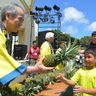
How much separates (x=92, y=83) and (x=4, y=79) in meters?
1.67

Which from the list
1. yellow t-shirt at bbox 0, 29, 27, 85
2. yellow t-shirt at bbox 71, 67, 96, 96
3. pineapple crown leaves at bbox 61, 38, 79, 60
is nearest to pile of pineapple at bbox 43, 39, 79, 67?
pineapple crown leaves at bbox 61, 38, 79, 60

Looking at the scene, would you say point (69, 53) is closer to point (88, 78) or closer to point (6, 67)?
point (88, 78)

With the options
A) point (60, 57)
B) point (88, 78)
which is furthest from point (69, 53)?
point (88, 78)

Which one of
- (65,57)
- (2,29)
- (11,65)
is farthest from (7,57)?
(65,57)

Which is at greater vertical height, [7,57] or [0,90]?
[7,57]

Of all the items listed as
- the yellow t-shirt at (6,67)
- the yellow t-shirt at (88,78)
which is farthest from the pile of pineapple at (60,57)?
the yellow t-shirt at (6,67)

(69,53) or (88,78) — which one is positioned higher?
(69,53)

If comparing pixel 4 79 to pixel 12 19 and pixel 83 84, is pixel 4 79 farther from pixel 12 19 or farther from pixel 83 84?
pixel 83 84

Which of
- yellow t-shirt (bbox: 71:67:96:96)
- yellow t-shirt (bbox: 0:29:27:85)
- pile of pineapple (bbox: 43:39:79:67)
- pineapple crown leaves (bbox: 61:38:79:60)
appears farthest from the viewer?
pineapple crown leaves (bbox: 61:38:79:60)

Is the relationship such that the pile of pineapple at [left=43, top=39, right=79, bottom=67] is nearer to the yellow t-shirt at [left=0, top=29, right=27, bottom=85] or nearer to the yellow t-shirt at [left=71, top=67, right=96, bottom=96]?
the yellow t-shirt at [left=71, top=67, right=96, bottom=96]

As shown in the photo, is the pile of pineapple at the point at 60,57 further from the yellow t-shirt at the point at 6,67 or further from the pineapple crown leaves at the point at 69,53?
the yellow t-shirt at the point at 6,67

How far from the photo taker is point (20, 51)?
17.8 meters

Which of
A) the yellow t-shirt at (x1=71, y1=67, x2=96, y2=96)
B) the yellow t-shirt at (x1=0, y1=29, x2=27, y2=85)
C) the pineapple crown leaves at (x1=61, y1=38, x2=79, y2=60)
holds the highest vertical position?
the pineapple crown leaves at (x1=61, y1=38, x2=79, y2=60)

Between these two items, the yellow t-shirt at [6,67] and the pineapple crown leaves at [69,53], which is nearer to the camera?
the yellow t-shirt at [6,67]
